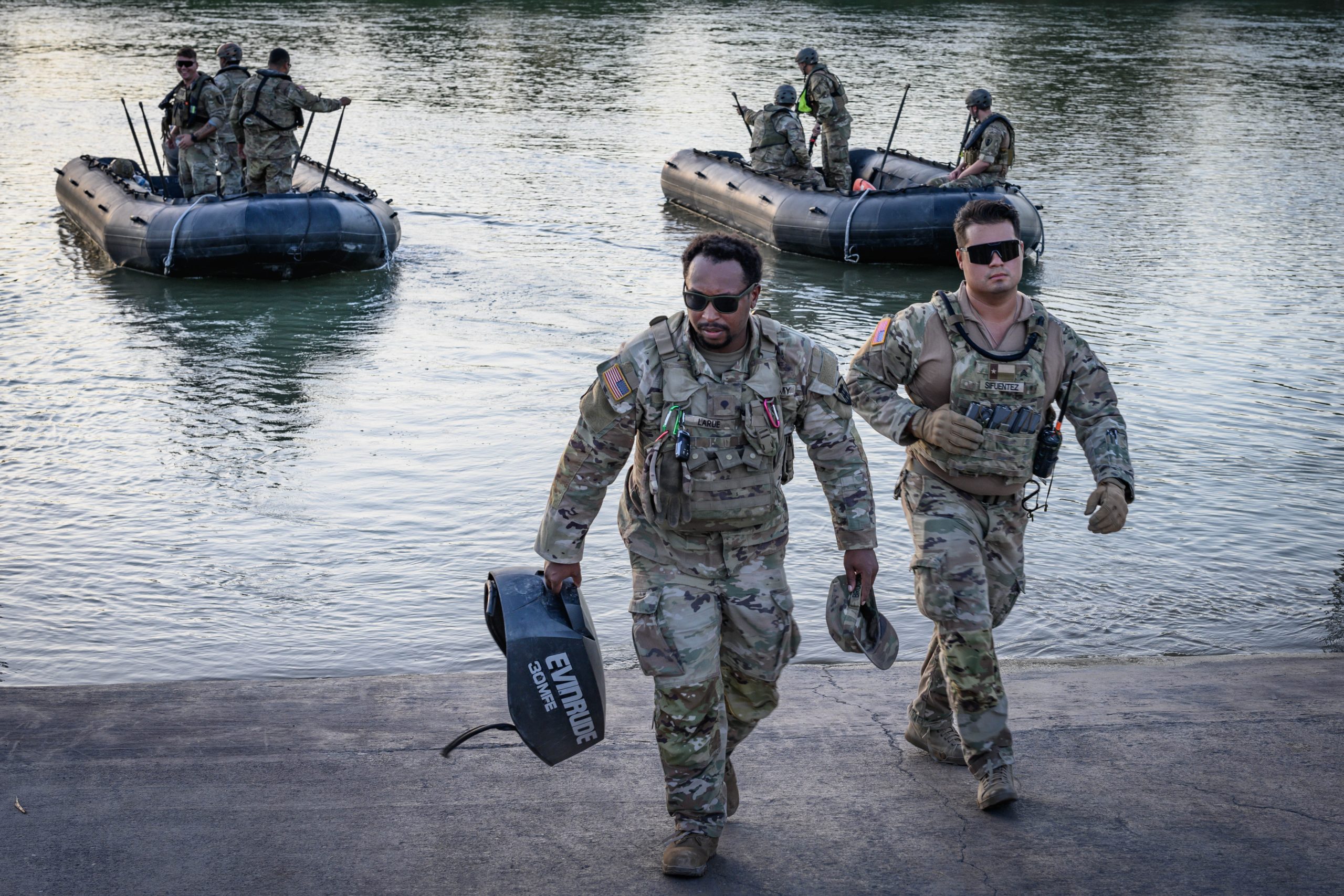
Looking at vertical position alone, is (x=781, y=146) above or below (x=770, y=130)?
below

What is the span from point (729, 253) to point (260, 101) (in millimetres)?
10722

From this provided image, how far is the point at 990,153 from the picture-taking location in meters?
13.7

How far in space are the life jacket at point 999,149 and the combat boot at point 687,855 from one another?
11.2m

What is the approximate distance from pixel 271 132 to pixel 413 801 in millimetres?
10756

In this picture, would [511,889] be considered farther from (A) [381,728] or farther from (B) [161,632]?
(B) [161,632]

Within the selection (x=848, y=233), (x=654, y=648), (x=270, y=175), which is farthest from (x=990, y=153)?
(x=654, y=648)

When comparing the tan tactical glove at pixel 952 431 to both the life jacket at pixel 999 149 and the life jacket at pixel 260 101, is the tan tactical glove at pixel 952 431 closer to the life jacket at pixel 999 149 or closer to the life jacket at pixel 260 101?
the life jacket at pixel 999 149

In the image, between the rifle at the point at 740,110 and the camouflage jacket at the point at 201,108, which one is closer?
the camouflage jacket at the point at 201,108

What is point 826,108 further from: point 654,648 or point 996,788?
point 654,648

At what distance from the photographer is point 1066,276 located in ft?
44.6

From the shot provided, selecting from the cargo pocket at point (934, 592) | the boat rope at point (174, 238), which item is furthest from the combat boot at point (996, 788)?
the boat rope at point (174, 238)

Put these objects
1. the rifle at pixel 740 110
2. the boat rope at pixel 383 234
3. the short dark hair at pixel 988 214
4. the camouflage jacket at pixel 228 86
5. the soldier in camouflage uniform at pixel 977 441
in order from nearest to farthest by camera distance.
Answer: the soldier in camouflage uniform at pixel 977 441
the short dark hair at pixel 988 214
the boat rope at pixel 383 234
the camouflage jacket at pixel 228 86
the rifle at pixel 740 110

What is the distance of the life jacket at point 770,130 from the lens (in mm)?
15359

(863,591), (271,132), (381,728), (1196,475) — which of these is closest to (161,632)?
(381,728)
